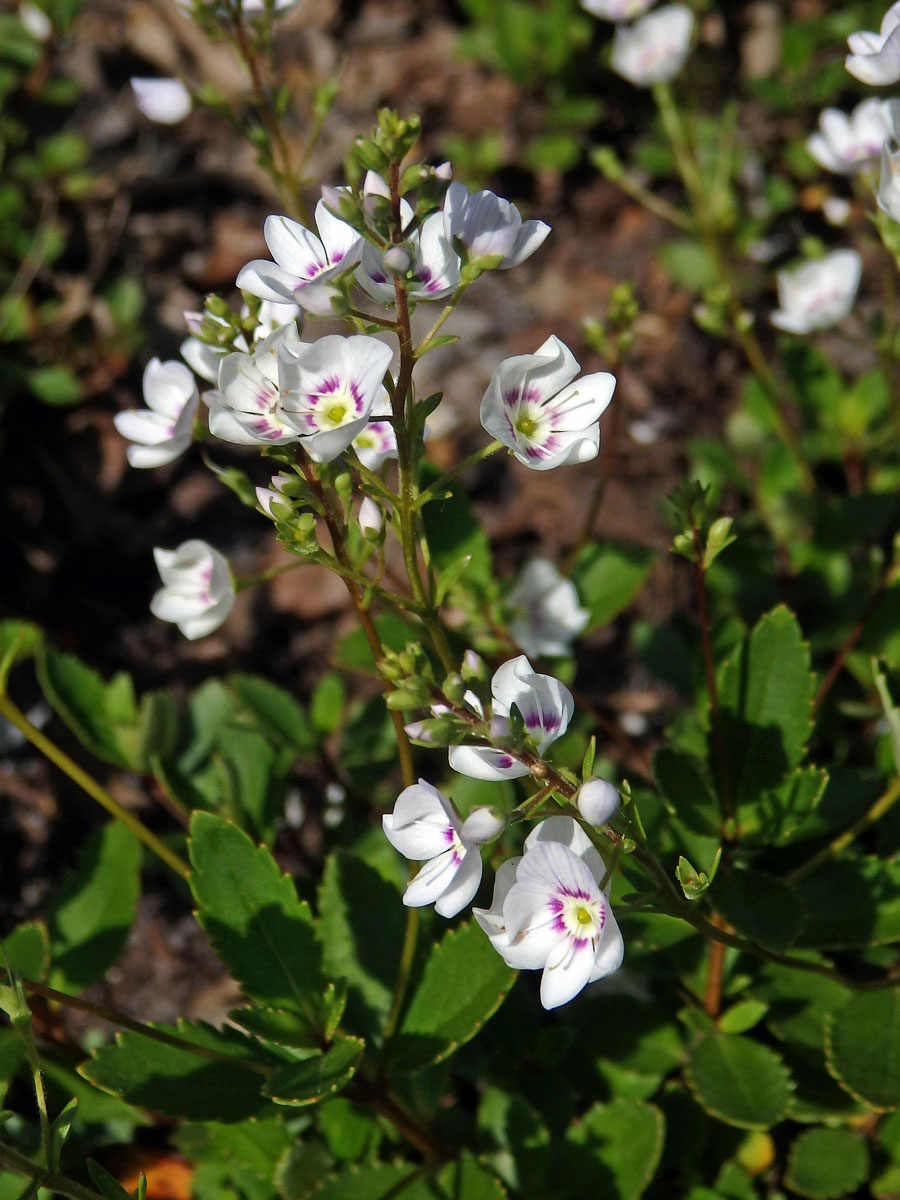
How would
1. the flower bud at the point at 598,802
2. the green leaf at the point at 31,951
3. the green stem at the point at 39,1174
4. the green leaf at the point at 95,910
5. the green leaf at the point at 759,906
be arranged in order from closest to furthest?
the flower bud at the point at 598,802, the green stem at the point at 39,1174, the green leaf at the point at 759,906, the green leaf at the point at 31,951, the green leaf at the point at 95,910

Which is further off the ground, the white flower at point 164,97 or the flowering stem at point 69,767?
the white flower at point 164,97

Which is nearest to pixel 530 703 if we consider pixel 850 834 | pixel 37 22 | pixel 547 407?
pixel 547 407

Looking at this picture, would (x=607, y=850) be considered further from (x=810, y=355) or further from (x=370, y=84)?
(x=370, y=84)

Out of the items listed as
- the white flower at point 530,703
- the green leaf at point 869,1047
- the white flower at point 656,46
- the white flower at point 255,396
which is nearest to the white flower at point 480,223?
the white flower at point 255,396

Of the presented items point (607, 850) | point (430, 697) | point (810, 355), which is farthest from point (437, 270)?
point (810, 355)

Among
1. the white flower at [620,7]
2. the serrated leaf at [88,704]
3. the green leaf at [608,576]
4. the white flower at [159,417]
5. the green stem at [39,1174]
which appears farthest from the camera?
the white flower at [620,7]

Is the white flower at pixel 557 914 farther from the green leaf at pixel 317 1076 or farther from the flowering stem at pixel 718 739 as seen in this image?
the flowering stem at pixel 718 739
